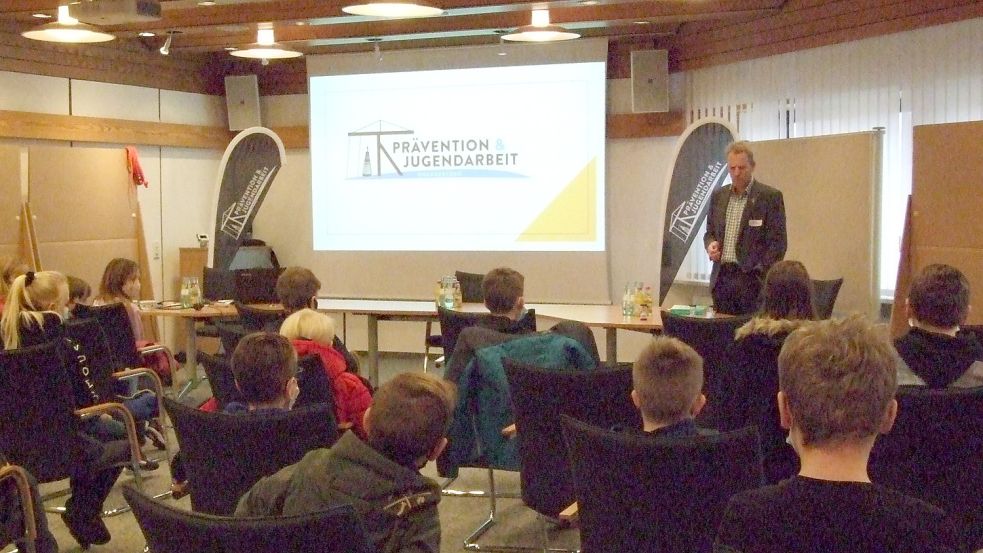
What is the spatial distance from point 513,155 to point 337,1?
2110mm

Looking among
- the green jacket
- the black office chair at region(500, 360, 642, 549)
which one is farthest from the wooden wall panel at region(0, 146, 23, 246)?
the green jacket

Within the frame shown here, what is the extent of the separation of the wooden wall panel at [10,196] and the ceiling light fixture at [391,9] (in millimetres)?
3121

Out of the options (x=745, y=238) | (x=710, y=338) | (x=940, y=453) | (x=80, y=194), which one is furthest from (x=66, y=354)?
(x=80, y=194)

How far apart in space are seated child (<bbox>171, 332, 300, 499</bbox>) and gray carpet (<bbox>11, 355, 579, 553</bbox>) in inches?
65.0

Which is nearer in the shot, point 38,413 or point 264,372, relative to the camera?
point 264,372

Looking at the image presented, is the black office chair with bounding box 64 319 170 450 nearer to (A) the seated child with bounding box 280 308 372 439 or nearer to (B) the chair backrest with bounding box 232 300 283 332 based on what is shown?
(A) the seated child with bounding box 280 308 372 439

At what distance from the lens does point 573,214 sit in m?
8.68

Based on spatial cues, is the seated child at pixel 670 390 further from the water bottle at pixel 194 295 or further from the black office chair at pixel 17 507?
the water bottle at pixel 194 295

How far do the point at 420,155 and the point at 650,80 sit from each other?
6.93 feet

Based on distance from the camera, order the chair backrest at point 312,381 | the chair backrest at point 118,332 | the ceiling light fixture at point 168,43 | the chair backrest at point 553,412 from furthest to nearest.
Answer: the ceiling light fixture at point 168,43
the chair backrest at point 118,332
the chair backrest at point 312,381
the chair backrest at point 553,412

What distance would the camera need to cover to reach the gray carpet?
14.6 ft

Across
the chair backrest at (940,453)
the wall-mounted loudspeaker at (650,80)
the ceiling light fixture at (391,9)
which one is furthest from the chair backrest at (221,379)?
the wall-mounted loudspeaker at (650,80)

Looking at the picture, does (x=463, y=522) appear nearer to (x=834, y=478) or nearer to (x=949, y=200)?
(x=949, y=200)

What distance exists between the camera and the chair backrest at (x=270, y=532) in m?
1.67
